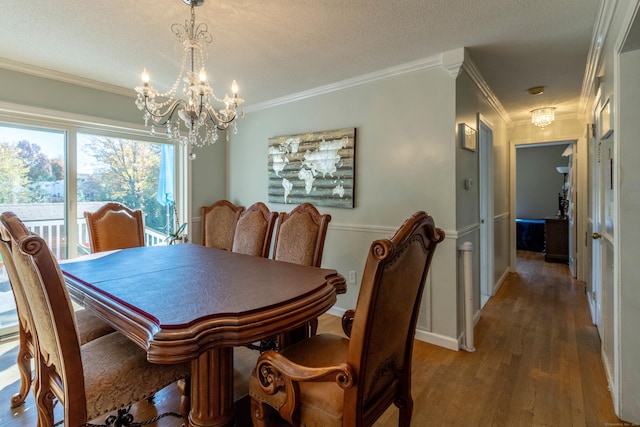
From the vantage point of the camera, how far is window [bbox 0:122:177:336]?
2.71 meters

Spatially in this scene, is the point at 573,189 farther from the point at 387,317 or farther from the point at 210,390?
the point at 210,390

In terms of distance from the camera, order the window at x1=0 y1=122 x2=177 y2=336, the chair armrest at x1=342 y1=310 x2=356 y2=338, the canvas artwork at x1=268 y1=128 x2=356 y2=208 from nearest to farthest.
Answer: the chair armrest at x1=342 y1=310 x2=356 y2=338
the window at x1=0 y1=122 x2=177 y2=336
the canvas artwork at x1=268 y1=128 x2=356 y2=208

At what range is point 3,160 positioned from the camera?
8.66 ft

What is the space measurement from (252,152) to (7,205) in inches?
91.3

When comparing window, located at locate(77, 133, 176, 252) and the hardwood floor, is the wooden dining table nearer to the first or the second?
the hardwood floor

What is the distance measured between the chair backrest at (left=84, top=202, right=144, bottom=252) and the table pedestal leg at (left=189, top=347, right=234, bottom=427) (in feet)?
6.28

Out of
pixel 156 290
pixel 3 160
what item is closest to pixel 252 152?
pixel 3 160

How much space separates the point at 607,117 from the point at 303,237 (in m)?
2.09

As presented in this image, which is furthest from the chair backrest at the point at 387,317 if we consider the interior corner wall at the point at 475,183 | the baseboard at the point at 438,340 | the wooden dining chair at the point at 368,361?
the interior corner wall at the point at 475,183

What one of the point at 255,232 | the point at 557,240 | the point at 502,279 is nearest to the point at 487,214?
the point at 502,279

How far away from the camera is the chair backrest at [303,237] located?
220 centimetres

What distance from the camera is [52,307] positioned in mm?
990

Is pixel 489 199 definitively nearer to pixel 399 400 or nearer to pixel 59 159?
pixel 399 400

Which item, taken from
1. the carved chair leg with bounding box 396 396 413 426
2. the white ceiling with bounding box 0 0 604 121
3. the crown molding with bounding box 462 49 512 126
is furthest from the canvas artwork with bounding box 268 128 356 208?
the carved chair leg with bounding box 396 396 413 426
